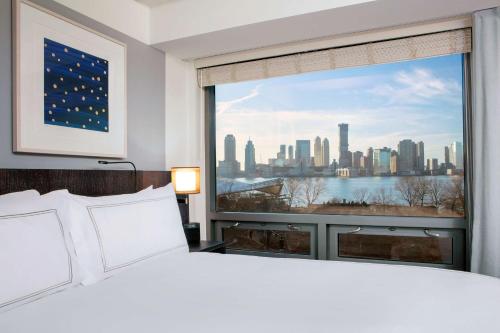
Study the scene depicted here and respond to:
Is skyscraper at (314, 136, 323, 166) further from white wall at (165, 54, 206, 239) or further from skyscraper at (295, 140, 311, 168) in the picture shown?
white wall at (165, 54, 206, 239)

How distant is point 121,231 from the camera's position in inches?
72.2

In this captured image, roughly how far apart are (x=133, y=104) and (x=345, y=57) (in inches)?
67.7

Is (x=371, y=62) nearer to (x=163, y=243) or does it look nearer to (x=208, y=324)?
(x=163, y=243)

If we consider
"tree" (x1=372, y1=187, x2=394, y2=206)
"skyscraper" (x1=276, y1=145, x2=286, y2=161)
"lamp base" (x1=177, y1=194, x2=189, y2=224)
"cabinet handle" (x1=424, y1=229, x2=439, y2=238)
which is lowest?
"cabinet handle" (x1=424, y1=229, x2=439, y2=238)

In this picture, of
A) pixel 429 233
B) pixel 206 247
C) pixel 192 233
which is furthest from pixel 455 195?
pixel 192 233

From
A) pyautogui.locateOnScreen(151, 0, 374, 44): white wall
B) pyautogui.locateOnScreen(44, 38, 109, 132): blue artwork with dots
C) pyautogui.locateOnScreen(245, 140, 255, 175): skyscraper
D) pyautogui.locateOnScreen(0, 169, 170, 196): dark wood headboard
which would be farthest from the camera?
pyautogui.locateOnScreen(245, 140, 255, 175): skyscraper

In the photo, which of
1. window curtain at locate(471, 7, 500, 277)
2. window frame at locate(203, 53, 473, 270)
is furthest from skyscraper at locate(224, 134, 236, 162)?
window curtain at locate(471, 7, 500, 277)

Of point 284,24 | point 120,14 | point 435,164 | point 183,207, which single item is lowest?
point 183,207

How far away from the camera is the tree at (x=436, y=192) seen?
2855 mm

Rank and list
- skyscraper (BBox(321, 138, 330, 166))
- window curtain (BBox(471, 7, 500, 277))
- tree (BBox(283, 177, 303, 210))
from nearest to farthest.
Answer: window curtain (BBox(471, 7, 500, 277)) → skyscraper (BBox(321, 138, 330, 166)) → tree (BBox(283, 177, 303, 210))

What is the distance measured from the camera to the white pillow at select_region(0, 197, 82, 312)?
129cm

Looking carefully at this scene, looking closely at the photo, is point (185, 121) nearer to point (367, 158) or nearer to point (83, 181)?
point (83, 181)

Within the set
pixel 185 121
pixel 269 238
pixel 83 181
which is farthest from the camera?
pixel 185 121

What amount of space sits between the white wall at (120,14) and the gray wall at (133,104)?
42 millimetres
